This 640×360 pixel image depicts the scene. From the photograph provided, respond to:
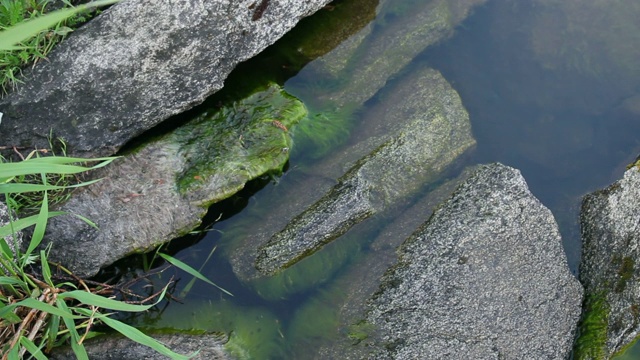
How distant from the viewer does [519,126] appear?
13.6 feet

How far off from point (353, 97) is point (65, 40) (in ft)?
5.62

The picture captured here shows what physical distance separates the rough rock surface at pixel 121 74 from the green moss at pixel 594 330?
93.3 inches

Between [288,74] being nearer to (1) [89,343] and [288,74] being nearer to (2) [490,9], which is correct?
(2) [490,9]

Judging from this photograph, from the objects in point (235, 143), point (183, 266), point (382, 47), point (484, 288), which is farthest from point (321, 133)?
point (484, 288)

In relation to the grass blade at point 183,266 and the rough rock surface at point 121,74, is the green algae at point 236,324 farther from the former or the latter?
the rough rock surface at point 121,74

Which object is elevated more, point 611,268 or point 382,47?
point 382,47

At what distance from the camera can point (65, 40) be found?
10.8 ft

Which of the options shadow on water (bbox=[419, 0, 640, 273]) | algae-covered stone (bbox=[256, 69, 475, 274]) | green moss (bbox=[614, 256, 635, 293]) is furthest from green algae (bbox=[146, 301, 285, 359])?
green moss (bbox=[614, 256, 635, 293])

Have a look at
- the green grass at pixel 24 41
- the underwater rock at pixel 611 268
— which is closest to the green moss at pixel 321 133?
the green grass at pixel 24 41

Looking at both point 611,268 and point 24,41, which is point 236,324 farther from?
point 611,268

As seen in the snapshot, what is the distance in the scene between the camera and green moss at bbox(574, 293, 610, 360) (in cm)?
328

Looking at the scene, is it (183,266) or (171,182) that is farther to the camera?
(171,182)

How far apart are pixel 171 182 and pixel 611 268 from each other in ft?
7.83

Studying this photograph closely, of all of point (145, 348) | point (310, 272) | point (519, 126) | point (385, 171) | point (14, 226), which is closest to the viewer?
point (14, 226)
